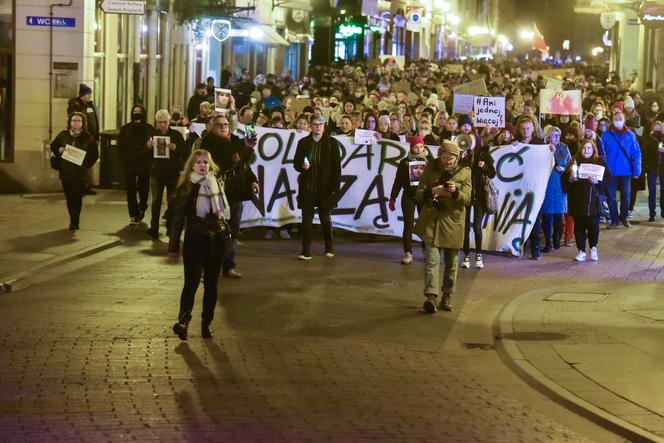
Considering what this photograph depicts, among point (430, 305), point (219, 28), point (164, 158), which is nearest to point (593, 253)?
point (430, 305)

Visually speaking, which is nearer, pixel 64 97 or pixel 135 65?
pixel 64 97

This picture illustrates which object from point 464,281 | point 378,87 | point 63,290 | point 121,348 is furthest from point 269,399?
point 378,87

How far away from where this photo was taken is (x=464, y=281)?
1405 centimetres

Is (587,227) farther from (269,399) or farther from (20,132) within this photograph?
(20,132)

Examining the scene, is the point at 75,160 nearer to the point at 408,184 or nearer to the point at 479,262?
the point at 408,184

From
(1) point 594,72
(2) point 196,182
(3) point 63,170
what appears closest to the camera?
(2) point 196,182

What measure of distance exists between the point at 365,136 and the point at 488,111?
5.41 ft

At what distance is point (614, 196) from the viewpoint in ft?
63.1

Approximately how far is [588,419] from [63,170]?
10.4m

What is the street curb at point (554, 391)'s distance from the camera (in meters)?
7.83

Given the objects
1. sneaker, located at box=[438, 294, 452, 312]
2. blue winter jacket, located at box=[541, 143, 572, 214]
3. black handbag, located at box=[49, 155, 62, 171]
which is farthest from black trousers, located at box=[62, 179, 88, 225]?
sneaker, located at box=[438, 294, 452, 312]

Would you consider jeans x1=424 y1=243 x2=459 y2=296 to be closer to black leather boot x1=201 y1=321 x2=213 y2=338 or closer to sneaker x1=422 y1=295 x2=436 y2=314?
sneaker x1=422 y1=295 x2=436 y2=314

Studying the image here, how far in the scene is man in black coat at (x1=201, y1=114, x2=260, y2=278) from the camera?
13375mm

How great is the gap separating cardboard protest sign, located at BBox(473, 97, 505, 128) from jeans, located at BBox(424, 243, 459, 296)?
4.93m
